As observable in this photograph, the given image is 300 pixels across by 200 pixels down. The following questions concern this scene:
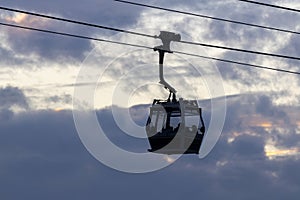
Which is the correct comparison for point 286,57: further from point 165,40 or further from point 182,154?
point 182,154

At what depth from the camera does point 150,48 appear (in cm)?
3941

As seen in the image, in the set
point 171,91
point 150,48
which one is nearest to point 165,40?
point 150,48

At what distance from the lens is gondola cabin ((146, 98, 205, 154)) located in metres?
46.1

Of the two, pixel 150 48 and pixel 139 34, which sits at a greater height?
pixel 150 48

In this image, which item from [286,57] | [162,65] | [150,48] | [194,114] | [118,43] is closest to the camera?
[286,57]

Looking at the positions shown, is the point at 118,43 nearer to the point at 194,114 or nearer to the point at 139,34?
the point at 139,34

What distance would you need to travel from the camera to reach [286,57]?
32969 millimetres

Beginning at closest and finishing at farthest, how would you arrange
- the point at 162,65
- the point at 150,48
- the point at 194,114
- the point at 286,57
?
the point at 286,57, the point at 150,48, the point at 162,65, the point at 194,114

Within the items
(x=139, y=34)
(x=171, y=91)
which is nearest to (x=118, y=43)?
(x=139, y=34)

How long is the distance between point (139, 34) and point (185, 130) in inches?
560

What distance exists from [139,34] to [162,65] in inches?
417

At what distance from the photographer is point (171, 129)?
46.6 metres

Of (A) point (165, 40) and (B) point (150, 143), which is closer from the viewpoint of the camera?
(A) point (165, 40)

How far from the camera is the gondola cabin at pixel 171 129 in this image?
151 ft
